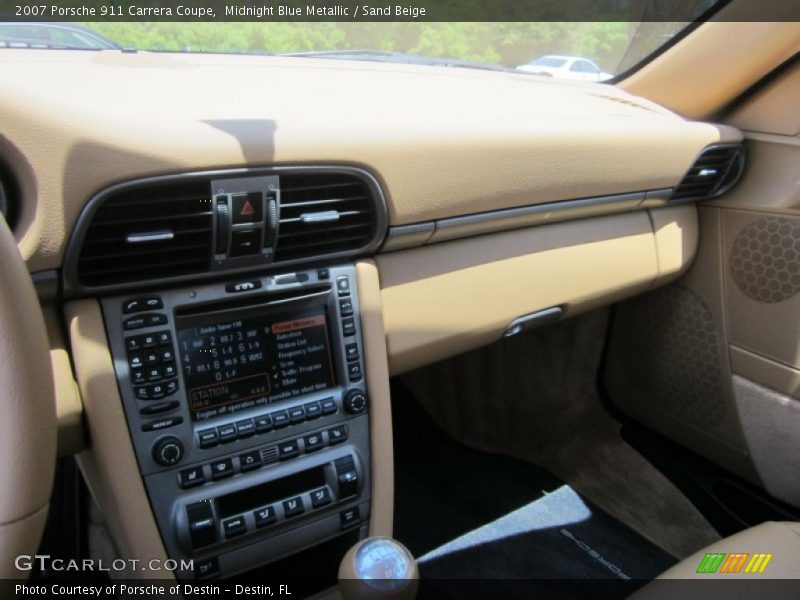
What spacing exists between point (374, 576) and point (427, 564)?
3.53 feet

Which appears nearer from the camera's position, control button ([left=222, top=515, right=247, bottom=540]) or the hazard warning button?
the hazard warning button

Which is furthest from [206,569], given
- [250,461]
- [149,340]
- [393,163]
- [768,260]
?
[768,260]

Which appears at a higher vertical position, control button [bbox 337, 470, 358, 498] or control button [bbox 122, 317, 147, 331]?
control button [bbox 122, 317, 147, 331]

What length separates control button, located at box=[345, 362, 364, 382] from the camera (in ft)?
4.52

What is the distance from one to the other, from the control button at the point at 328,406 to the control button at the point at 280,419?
0.26 ft

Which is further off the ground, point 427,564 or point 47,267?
point 47,267

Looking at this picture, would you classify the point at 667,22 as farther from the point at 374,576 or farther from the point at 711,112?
the point at 374,576

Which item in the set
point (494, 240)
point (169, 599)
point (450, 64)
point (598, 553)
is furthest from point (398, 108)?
point (598, 553)

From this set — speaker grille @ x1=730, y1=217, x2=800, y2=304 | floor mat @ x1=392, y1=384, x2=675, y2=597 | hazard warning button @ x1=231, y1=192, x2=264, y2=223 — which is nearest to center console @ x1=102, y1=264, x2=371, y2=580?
hazard warning button @ x1=231, y1=192, x2=264, y2=223

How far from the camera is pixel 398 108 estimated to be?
4.80 ft

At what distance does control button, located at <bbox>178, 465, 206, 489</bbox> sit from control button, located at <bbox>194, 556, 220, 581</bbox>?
0.47 ft

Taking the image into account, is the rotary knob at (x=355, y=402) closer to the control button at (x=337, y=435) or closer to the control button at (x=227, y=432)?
the control button at (x=337, y=435)

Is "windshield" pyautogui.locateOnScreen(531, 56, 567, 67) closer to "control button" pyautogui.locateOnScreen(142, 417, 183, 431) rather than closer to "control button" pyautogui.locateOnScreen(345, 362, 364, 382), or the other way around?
"control button" pyautogui.locateOnScreen(345, 362, 364, 382)

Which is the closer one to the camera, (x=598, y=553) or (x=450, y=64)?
(x=450, y=64)
